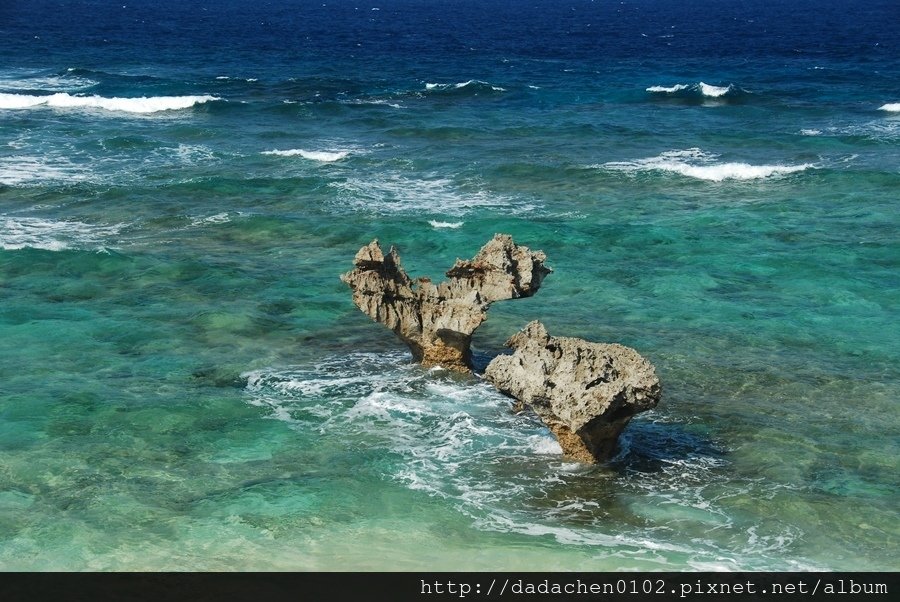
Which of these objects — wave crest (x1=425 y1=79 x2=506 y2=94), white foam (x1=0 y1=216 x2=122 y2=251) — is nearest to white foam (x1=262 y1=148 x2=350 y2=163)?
white foam (x1=0 y1=216 x2=122 y2=251)

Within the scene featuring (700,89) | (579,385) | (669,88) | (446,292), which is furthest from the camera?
(669,88)

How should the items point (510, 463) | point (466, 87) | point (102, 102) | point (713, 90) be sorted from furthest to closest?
point (466, 87)
point (713, 90)
point (102, 102)
point (510, 463)

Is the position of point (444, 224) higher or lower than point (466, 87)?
lower

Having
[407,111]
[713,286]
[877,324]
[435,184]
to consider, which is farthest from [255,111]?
[877,324]

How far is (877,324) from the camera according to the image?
26.7 m

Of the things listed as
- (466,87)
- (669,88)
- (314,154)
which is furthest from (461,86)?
(314,154)

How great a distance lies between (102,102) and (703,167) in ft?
111

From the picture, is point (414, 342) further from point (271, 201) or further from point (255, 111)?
point (255, 111)

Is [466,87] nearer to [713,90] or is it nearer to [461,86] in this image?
[461,86]

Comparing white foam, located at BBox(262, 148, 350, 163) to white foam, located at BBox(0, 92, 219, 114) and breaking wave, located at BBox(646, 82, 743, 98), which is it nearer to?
white foam, located at BBox(0, 92, 219, 114)

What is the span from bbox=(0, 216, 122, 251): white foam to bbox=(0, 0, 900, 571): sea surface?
19 cm

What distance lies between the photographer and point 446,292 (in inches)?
A: 888

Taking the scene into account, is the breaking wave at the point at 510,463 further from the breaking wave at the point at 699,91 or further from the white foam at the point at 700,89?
the white foam at the point at 700,89

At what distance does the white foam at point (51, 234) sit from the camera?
107ft
